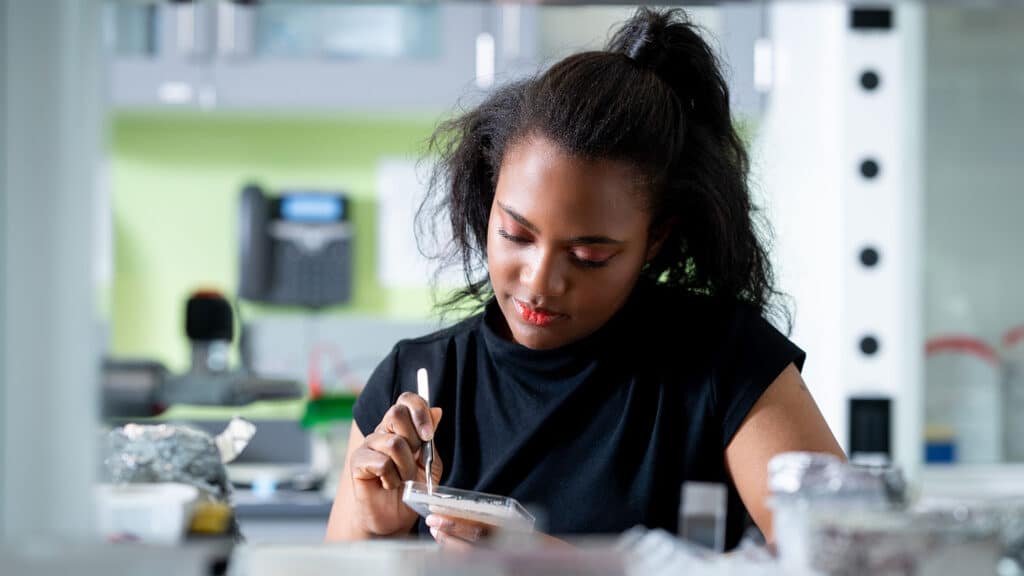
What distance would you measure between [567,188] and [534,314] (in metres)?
0.14

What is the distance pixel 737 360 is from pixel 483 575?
708 millimetres

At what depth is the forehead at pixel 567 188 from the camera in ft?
3.87

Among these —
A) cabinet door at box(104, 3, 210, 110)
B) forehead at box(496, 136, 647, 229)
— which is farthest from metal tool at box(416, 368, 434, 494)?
cabinet door at box(104, 3, 210, 110)

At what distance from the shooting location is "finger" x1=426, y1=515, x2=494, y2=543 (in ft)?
3.34

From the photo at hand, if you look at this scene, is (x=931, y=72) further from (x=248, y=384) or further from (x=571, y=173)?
(x=248, y=384)

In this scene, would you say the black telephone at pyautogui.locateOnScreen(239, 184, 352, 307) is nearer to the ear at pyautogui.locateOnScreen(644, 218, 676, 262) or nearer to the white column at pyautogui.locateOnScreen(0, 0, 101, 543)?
the ear at pyautogui.locateOnScreen(644, 218, 676, 262)

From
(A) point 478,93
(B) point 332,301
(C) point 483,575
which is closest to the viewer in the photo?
(C) point 483,575

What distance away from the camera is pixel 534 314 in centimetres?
124

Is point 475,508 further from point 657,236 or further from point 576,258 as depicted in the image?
point 657,236

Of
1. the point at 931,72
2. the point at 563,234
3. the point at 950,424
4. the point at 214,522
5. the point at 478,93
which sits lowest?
the point at 950,424

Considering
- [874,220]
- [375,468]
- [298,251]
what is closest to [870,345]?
[874,220]

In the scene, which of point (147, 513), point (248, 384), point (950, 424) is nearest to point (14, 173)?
point (147, 513)

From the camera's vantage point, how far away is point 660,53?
1.37 meters


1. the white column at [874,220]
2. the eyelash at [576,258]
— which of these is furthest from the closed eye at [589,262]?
the white column at [874,220]
